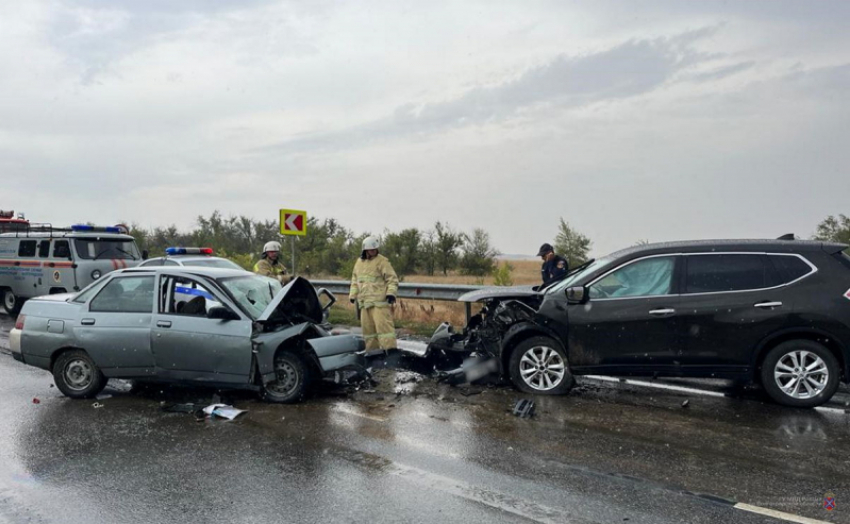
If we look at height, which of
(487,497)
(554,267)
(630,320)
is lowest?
(487,497)

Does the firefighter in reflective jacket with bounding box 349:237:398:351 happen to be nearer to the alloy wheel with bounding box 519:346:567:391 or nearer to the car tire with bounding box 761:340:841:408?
the alloy wheel with bounding box 519:346:567:391

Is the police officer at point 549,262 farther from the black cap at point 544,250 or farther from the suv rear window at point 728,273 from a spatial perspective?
the suv rear window at point 728,273

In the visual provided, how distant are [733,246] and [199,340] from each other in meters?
5.68

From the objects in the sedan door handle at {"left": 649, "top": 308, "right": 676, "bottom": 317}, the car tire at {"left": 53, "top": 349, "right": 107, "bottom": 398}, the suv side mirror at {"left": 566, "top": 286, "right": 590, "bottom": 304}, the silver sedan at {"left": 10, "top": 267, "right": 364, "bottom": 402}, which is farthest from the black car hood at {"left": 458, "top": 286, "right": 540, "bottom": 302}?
the car tire at {"left": 53, "top": 349, "right": 107, "bottom": 398}

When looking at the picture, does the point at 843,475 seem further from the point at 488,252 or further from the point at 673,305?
the point at 488,252

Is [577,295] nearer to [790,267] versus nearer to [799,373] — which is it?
[790,267]

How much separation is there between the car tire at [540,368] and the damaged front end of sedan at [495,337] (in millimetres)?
17

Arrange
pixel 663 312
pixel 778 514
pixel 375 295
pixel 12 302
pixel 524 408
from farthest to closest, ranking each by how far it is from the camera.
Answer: pixel 12 302 < pixel 375 295 < pixel 663 312 < pixel 524 408 < pixel 778 514

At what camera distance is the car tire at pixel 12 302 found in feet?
52.7

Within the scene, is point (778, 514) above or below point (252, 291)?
below

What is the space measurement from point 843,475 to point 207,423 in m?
5.34

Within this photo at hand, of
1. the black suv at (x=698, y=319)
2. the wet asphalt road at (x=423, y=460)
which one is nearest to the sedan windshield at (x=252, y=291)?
the wet asphalt road at (x=423, y=460)

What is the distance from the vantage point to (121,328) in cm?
714

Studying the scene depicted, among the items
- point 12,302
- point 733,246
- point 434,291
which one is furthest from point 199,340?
point 12,302
